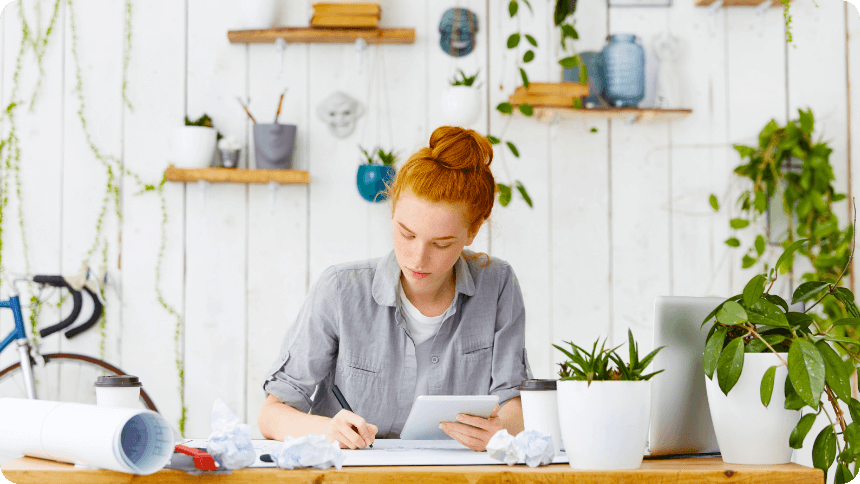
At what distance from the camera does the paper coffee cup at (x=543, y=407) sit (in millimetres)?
1067

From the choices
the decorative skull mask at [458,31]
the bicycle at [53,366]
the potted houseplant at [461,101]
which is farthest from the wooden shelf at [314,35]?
the bicycle at [53,366]

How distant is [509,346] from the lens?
163 centimetres

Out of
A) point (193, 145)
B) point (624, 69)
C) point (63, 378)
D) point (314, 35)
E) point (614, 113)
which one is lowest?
point (63, 378)

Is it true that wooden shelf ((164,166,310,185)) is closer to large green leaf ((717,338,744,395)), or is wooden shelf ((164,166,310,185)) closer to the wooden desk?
the wooden desk

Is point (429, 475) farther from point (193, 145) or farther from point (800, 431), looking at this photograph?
point (193, 145)

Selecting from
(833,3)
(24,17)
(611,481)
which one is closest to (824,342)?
(611,481)

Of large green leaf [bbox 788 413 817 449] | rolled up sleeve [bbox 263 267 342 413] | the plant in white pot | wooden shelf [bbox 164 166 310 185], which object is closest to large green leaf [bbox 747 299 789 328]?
the plant in white pot

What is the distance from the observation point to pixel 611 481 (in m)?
0.88

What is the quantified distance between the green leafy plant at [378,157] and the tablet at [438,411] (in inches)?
54.3

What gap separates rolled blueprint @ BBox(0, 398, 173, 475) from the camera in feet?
2.63

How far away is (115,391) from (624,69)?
204 cm

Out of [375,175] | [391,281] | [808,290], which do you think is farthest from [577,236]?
[808,290]

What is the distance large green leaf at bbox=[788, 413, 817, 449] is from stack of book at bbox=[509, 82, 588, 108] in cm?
167

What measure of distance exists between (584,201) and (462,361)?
119 centimetres
